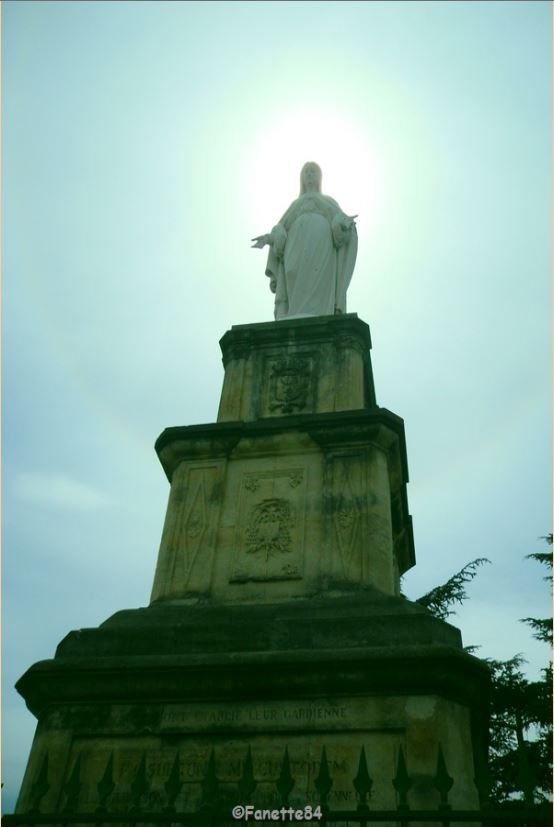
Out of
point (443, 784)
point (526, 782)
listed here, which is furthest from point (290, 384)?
point (526, 782)

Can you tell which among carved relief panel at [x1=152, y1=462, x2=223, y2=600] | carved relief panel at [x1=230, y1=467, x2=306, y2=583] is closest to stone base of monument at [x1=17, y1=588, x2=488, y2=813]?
carved relief panel at [x1=230, y1=467, x2=306, y2=583]

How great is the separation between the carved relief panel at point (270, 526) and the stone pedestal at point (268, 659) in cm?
2

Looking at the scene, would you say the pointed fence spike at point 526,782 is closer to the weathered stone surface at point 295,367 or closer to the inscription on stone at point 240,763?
the inscription on stone at point 240,763

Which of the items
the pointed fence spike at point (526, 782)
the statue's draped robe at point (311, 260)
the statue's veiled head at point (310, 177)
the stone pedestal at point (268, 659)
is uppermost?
the statue's veiled head at point (310, 177)

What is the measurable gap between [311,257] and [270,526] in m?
5.15

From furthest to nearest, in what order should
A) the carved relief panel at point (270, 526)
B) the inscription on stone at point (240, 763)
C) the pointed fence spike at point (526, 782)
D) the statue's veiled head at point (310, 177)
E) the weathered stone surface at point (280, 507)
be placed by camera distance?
the statue's veiled head at point (310, 177), the carved relief panel at point (270, 526), the weathered stone surface at point (280, 507), the inscription on stone at point (240, 763), the pointed fence spike at point (526, 782)

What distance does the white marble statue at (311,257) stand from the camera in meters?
11.5

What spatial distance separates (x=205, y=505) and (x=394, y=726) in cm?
342

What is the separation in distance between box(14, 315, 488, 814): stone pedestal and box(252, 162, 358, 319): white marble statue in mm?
2964

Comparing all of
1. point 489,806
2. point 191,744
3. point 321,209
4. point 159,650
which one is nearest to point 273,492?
point 159,650

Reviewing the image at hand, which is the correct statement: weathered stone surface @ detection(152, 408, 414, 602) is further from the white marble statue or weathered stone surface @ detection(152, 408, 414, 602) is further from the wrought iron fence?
the wrought iron fence

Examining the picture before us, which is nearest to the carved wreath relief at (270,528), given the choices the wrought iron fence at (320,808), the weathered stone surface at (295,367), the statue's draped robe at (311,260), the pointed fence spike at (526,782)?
the weathered stone surface at (295,367)

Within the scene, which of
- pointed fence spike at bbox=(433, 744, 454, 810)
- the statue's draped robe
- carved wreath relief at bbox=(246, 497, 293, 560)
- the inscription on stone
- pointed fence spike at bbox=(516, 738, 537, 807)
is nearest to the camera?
pointed fence spike at bbox=(516, 738, 537, 807)

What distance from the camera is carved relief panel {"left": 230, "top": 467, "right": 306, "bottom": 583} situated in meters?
7.88
